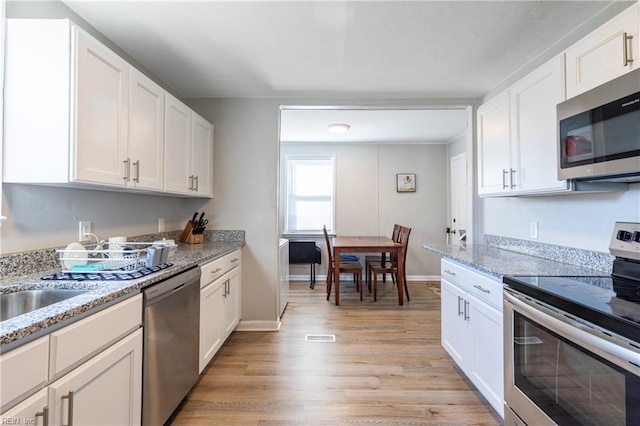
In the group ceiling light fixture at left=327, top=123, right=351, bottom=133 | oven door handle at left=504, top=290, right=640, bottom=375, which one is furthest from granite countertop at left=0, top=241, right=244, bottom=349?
ceiling light fixture at left=327, top=123, right=351, bottom=133

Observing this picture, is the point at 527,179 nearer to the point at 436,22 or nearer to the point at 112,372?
the point at 436,22

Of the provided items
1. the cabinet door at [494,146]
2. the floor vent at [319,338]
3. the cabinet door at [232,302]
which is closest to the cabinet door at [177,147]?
the cabinet door at [232,302]

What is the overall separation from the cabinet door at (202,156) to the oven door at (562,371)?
8.28ft

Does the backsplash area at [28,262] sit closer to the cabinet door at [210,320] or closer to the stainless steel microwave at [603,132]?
the cabinet door at [210,320]

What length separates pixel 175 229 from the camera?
291cm

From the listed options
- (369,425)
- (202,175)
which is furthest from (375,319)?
(202,175)

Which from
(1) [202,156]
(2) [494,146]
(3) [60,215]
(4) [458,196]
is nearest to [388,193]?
(4) [458,196]

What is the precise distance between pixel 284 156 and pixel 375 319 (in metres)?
3.22

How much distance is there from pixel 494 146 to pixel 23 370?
2771 millimetres

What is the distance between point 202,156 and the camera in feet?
9.08

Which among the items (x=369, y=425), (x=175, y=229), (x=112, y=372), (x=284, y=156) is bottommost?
(x=369, y=425)

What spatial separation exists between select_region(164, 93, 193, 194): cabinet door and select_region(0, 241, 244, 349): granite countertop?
693mm

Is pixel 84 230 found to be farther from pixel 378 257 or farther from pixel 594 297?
pixel 378 257

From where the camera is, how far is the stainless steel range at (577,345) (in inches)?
36.0
